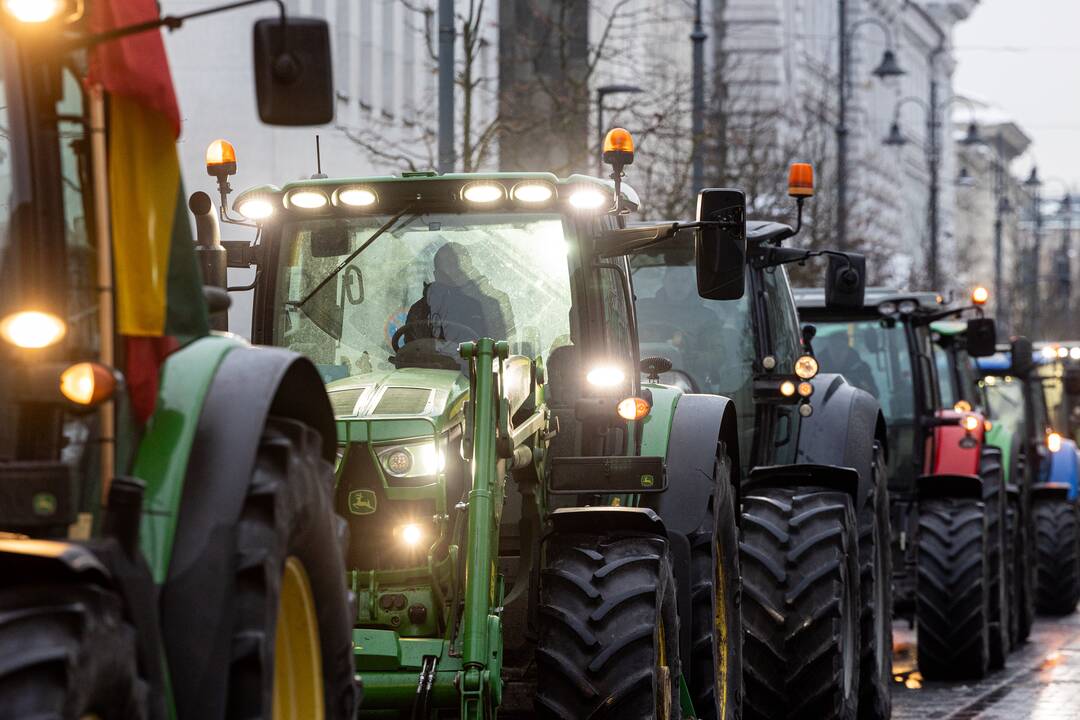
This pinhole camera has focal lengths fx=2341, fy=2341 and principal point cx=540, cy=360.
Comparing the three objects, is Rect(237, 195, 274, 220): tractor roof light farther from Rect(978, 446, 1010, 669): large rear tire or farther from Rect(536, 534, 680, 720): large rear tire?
Rect(978, 446, 1010, 669): large rear tire

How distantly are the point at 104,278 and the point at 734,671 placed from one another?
506cm

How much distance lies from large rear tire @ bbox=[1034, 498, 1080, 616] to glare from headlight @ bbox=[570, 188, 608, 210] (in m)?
13.3

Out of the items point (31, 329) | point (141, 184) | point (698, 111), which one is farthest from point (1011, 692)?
point (698, 111)

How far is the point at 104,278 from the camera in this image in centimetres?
462

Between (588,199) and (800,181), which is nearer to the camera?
(588,199)

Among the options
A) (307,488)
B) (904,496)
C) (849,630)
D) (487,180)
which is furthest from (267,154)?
(307,488)

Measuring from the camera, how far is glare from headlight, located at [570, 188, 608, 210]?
8195mm

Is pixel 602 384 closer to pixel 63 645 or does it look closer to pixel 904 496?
pixel 63 645

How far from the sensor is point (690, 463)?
28.7 feet

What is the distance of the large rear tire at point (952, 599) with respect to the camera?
14.6 metres

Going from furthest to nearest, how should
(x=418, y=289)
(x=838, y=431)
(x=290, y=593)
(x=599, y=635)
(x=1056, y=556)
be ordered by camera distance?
(x=1056, y=556) < (x=838, y=431) < (x=418, y=289) < (x=599, y=635) < (x=290, y=593)

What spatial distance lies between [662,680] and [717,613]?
1.70m

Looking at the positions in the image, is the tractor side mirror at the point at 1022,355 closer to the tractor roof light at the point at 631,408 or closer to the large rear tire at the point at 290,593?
the tractor roof light at the point at 631,408

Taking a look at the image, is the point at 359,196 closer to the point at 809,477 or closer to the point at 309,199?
the point at 309,199
